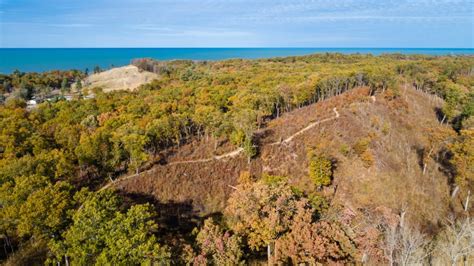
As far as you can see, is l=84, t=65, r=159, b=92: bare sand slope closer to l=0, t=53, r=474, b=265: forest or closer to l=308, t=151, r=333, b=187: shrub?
l=0, t=53, r=474, b=265: forest

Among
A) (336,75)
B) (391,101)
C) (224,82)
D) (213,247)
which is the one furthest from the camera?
(224,82)

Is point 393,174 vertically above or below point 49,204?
below

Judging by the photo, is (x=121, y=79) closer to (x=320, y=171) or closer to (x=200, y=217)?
(x=200, y=217)

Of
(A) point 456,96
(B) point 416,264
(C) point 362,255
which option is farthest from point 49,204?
(A) point 456,96

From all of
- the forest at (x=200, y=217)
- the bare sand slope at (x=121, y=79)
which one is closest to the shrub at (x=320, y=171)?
the forest at (x=200, y=217)

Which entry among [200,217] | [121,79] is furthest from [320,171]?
[121,79]

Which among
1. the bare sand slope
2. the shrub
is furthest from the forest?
the bare sand slope

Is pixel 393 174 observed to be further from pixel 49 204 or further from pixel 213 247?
pixel 49 204
